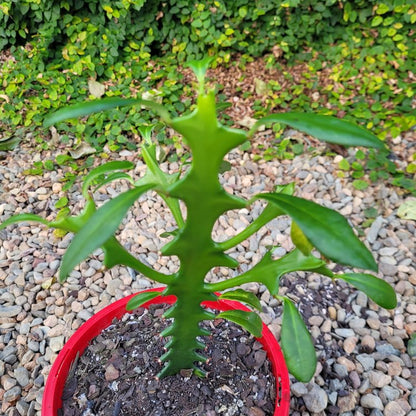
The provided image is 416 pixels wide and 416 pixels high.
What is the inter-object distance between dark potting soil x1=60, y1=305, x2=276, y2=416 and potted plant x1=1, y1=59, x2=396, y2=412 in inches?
2.3

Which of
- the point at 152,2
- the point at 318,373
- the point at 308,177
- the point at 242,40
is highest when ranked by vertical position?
the point at 152,2

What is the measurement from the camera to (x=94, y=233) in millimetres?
536

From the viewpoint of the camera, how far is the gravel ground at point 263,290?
136 cm

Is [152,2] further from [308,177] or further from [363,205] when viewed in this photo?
[363,205]

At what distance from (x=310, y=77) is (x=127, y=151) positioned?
3.86 ft

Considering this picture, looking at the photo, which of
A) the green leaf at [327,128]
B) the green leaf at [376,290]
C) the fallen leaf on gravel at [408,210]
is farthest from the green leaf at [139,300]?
the fallen leaf on gravel at [408,210]

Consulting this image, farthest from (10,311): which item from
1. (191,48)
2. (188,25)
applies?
(188,25)

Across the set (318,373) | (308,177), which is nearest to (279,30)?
(308,177)

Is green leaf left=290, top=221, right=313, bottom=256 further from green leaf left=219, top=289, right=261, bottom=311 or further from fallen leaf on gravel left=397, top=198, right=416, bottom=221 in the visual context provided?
fallen leaf on gravel left=397, top=198, right=416, bottom=221

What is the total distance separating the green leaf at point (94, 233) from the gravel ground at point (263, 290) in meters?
0.99

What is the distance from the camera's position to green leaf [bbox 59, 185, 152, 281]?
523 millimetres

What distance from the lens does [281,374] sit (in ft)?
3.53

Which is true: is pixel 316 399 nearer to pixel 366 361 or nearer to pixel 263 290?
pixel 366 361

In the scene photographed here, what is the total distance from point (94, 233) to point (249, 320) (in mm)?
508
